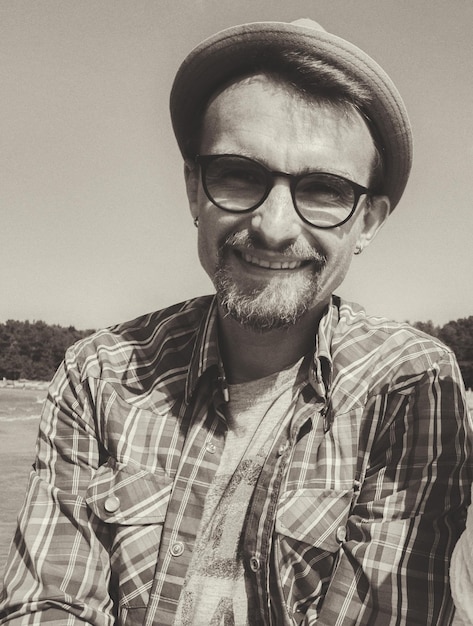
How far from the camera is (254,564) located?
74.4 inches

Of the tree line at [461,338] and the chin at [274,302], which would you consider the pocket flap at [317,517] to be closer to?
the chin at [274,302]

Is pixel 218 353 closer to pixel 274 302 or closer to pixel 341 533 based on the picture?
pixel 274 302

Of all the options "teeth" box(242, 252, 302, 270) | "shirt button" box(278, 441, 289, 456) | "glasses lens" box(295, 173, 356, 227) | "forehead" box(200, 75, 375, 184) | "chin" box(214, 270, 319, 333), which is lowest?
"shirt button" box(278, 441, 289, 456)

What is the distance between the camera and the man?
6.03 feet

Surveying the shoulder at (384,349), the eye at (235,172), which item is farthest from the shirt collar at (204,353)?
the eye at (235,172)

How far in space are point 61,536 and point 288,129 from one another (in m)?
1.47

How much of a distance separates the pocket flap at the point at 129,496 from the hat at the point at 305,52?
1264mm

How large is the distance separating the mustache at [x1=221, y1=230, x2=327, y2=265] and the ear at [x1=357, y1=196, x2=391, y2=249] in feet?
1.12

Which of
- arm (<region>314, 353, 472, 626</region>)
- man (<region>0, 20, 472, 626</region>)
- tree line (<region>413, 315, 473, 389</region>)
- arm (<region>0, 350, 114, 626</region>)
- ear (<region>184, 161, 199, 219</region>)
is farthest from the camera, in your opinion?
tree line (<region>413, 315, 473, 389</region>)

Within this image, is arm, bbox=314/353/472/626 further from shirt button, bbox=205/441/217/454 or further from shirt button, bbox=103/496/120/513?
shirt button, bbox=103/496/120/513

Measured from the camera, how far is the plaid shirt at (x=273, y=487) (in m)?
1.71

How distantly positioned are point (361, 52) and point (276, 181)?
0.54m

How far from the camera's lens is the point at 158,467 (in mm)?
2145

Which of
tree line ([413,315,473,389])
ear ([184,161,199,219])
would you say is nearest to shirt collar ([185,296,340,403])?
ear ([184,161,199,219])
